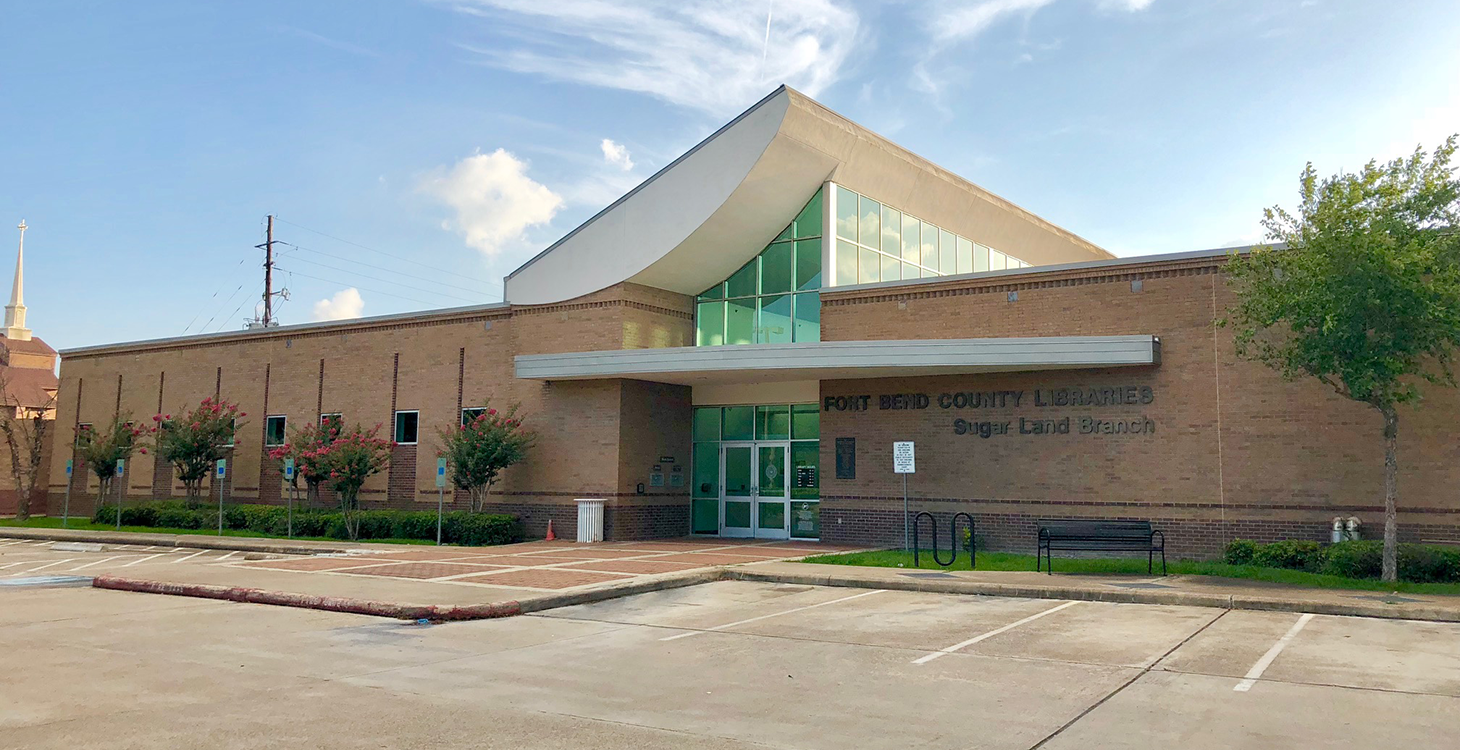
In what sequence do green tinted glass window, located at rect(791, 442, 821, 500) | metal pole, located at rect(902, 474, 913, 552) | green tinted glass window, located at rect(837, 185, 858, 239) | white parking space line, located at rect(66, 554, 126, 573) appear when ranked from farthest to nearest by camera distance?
green tinted glass window, located at rect(837, 185, 858, 239), green tinted glass window, located at rect(791, 442, 821, 500), metal pole, located at rect(902, 474, 913, 552), white parking space line, located at rect(66, 554, 126, 573)

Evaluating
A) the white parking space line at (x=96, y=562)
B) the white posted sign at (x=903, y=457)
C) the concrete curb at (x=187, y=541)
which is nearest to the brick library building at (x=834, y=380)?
the white posted sign at (x=903, y=457)

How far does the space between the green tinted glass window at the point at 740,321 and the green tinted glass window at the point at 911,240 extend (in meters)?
4.27

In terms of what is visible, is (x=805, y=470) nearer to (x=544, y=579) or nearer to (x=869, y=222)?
(x=869, y=222)

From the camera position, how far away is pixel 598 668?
9742mm

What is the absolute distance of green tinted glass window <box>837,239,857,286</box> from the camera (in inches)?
1002

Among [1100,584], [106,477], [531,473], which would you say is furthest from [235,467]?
[1100,584]

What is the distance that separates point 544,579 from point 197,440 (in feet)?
65.6

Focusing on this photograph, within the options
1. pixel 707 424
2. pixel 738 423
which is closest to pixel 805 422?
pixel 738 423

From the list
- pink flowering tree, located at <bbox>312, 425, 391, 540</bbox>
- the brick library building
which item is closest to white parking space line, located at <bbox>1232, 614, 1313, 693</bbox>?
the brick library building

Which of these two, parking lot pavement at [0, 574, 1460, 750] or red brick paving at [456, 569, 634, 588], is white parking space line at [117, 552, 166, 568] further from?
red brick paving at [456, 569, 634, 588]

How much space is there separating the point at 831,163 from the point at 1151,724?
19.0m

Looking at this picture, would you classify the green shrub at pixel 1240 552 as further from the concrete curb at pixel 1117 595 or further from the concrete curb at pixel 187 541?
the concrete curb at pixel 187 541

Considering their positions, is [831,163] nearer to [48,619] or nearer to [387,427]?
[387,427]

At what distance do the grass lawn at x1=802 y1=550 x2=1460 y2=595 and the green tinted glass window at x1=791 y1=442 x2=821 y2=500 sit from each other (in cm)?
435
